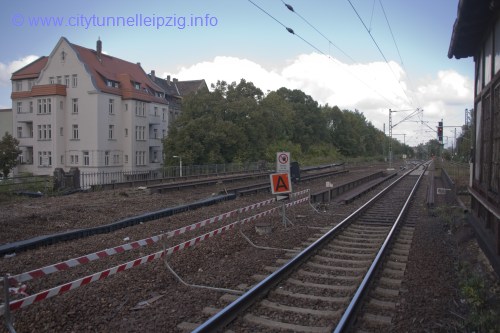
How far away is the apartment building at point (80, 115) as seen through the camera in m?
48.1

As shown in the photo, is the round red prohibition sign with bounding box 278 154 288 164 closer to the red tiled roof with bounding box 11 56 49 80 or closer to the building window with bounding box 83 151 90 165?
the building window with bounding box 83 151 90 165

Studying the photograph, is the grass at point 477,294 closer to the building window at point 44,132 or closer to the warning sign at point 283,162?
the warning sign at point 283,162

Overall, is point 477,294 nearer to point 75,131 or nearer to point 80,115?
point 80,115

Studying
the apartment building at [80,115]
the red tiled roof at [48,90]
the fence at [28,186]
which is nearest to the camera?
the fence at [28,186]

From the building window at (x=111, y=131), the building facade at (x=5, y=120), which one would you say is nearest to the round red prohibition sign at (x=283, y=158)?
the building window at (x=111, y=131)

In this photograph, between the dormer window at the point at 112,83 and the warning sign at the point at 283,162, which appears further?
the dormer window at the point at 112,83

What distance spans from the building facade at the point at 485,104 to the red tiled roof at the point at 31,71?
52548 millimetres

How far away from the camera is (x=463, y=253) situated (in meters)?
9.77

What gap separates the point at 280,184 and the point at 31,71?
168ft

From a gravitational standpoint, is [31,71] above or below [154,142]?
above

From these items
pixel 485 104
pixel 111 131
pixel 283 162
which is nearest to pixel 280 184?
pixel 283 162

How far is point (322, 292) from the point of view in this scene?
6.91m

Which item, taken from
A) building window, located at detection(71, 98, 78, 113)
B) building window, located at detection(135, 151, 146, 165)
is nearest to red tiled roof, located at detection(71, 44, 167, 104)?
building window, located at detection(71, 98, 78, 113)

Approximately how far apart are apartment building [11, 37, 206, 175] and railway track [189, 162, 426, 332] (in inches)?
1632
